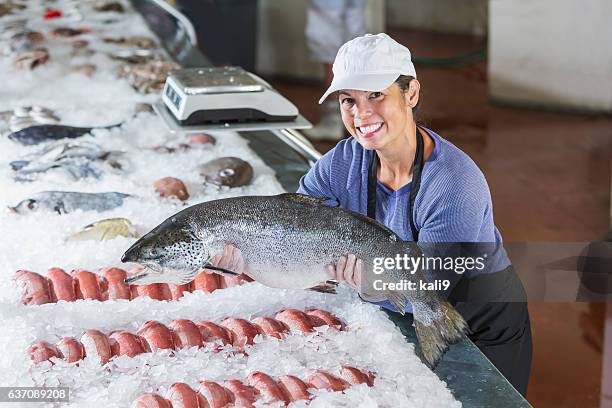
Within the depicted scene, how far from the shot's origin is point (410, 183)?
1345 millimetres

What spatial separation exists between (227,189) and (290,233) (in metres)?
0.77

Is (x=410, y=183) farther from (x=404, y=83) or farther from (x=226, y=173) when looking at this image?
(x=226, y=173)

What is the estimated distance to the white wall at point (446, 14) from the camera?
8.46 metres

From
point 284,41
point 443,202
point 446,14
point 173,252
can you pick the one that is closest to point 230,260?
point 173,252

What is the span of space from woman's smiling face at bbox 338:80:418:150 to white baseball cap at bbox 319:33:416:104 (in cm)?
1

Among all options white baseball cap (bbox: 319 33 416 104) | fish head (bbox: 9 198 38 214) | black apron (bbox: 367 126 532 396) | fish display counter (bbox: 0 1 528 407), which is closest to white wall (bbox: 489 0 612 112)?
fish display counter (bbox: 0 1 528 407)

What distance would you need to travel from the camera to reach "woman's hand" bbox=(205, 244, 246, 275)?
1.43 meters

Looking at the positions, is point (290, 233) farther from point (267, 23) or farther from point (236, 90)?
point (267, 23)

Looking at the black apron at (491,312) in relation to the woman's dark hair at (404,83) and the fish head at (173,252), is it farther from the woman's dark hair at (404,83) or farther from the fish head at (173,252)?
the fish head at (173,252)

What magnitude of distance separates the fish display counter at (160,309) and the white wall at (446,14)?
241 inches

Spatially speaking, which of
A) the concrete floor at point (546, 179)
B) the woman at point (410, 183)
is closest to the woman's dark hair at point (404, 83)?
the woman at point (410, 183)

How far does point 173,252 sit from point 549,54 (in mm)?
5294

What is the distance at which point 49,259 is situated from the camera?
5.95 feet

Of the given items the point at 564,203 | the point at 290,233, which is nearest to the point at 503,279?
the point at 290,233
